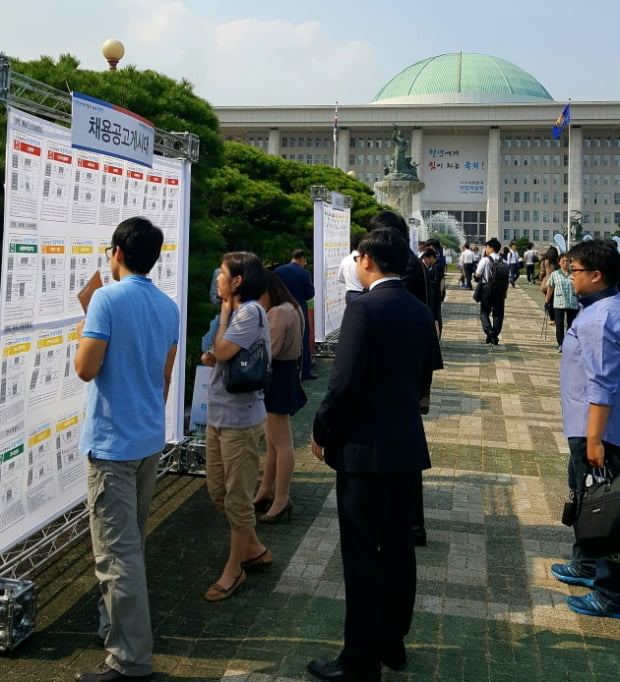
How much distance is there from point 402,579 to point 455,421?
16.3 ft

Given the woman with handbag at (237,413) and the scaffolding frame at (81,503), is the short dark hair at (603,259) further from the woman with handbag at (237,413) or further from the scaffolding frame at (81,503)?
the scaffolding frame at (81,503)

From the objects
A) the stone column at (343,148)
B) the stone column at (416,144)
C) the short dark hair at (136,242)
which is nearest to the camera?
the short dark hair at (136,242)

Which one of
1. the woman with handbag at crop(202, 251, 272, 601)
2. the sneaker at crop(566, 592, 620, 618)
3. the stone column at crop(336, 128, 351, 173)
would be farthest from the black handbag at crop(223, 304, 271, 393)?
the stone column at crop(336, 128, 351, 173)

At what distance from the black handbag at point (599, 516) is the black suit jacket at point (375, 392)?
105 centimetres

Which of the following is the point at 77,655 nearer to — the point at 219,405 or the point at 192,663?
the point at 192,663

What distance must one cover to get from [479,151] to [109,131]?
80814mm

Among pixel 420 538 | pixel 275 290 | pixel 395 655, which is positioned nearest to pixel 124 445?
pixel 395 655

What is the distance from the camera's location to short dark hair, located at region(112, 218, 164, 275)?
3.09 metres

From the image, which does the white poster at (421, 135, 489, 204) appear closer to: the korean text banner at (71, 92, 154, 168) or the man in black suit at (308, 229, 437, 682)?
the korean text banner at (71, 92, 154, 168)

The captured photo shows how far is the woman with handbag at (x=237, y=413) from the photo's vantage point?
3.84 meters

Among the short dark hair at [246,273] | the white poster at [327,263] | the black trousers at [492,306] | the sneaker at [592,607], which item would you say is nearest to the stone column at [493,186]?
the black trousers at [492,306]

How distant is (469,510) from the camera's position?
5293 mm

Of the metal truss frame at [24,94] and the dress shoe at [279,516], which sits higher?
the metal truss frame at [24,94]

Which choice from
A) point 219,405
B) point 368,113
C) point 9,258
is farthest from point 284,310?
point 368,113
